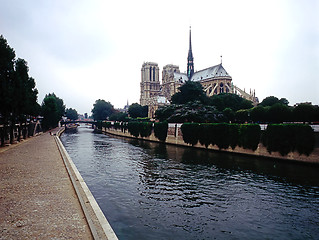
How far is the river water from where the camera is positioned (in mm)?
9141

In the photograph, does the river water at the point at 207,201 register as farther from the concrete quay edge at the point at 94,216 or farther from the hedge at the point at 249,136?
the hedge at the point at 249,136

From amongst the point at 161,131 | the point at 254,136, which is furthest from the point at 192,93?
the point at 254,136

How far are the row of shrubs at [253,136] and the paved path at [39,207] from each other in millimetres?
21182

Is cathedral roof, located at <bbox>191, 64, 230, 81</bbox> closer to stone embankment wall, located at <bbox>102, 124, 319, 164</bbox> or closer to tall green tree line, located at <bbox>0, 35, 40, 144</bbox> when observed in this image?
stone embankment wall, located at <bbox>102, 124, 319, 164</bbox>

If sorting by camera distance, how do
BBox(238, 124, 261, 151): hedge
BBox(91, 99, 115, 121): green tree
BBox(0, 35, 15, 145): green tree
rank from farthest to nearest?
1. BBox(91, 99, 115, 121): green tree
2. BBox(238, 124, 261, 151): hedge
3. BBox(0, 35, 15, 145): green tree

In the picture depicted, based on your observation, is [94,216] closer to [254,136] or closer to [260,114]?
[254,136]

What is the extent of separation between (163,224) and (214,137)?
25759 millimetres

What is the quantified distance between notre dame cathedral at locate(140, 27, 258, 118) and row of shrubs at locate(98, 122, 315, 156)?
54.9 metres

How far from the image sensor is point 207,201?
12406 millimetres

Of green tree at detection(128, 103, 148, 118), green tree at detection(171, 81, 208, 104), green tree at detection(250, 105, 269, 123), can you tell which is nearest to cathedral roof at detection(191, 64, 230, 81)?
green tree at detection(128, 103, 148, 118)

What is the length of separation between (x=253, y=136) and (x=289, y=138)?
186 inches

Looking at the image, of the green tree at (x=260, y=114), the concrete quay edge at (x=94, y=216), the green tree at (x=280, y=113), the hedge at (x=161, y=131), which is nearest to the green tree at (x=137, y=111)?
the hedge at (x=161, y=131)

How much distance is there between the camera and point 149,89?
138 metres

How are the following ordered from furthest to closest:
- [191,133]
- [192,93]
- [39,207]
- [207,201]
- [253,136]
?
[192,93]
[191,133]
[253,136]
[207,201]
[39,207]
